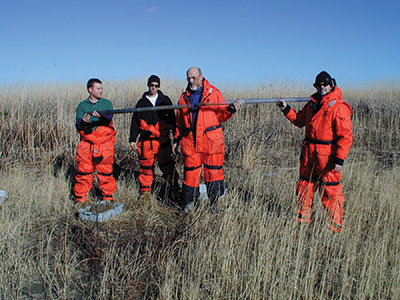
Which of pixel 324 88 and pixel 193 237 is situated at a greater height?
pixel 324 88

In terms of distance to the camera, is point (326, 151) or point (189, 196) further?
point (189, 196)

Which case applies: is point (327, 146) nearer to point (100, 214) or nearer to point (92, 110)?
point (100, 214)

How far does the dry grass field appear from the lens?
285cm

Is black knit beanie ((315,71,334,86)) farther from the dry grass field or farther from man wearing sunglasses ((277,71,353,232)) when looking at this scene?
the dry grass field

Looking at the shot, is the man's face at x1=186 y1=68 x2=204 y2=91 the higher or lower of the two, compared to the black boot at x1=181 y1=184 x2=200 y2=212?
higher

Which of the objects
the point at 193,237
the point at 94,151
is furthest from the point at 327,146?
the point at 94,151

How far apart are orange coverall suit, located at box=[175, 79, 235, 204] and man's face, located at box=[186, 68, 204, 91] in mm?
85

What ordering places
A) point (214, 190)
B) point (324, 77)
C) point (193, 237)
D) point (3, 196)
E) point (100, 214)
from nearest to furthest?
point (193, 237)
point (324, 77)
point (100, 214)
point (214, 190)
point (3, 196)

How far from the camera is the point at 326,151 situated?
3.80 meters

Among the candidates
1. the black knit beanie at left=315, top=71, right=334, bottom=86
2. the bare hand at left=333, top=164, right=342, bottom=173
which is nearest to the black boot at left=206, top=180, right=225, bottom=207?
the bare hand at left=333, top=164, right=342, bottom=173

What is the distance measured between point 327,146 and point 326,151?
0.06m

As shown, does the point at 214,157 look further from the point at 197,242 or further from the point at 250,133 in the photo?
the point at 250,133

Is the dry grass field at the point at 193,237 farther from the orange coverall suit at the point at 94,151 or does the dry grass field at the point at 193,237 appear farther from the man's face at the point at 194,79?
the man's face at the point at 194,79

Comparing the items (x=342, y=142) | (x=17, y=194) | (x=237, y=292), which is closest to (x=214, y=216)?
(x=237, y=292)
